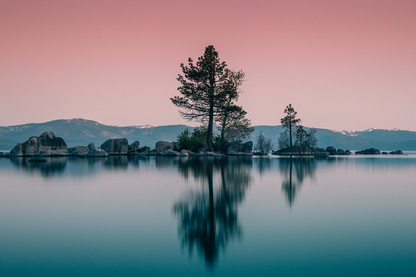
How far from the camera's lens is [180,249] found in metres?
4.67

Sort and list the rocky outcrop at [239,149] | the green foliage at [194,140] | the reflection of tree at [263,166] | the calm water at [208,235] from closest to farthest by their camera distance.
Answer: the calm water at [208,235] → the reflection of tree at [263,166] → the green foliage at [194,140] → the rocky outcrop at [239,149]

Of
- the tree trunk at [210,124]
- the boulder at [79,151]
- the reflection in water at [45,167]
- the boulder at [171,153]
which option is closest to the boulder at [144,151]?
the boulder at [171,153]

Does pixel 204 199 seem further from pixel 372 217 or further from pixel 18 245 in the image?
pixel 18 245

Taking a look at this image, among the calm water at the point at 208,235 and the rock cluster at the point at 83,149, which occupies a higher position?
the rock cluster at the point at 83,149

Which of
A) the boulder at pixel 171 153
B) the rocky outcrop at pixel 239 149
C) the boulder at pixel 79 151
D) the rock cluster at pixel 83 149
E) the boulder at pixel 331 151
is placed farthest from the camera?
the boulder at pixel 331 151

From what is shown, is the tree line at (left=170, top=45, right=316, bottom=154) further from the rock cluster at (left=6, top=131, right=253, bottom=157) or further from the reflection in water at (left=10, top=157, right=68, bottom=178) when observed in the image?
the reflection in water at (left=10, top=157, right=68, bottom=178)

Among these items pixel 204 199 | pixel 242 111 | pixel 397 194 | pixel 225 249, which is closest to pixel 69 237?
pixel 225 249

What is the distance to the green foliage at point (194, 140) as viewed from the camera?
153 ft

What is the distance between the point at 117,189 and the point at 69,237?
19.6 feet

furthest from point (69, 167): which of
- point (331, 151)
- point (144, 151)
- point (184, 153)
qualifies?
point (331, 151)

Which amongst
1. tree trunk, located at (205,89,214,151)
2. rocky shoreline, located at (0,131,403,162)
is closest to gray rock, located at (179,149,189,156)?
rocky shoreline, located at (0,131,403,162)

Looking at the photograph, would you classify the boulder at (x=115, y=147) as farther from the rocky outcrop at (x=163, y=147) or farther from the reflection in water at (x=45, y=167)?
the reflection in water at (x=45, y=167)

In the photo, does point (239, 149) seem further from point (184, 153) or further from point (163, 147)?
point (163, 147)

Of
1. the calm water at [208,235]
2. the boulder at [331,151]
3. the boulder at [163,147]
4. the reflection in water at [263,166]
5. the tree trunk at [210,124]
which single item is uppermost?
the tree trunk at [210,124]
